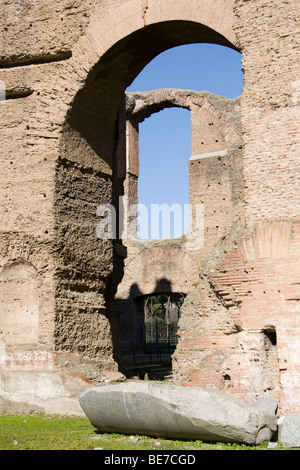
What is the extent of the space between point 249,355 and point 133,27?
4374mm

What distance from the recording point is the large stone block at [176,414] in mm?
5066

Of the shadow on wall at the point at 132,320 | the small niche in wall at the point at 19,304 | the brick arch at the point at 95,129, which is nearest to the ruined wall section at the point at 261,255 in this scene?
the brick arch at the point at 95,129

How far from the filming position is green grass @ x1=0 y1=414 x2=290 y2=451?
5.20 meters

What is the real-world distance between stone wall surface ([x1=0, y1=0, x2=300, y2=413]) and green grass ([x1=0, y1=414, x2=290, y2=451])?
79cm

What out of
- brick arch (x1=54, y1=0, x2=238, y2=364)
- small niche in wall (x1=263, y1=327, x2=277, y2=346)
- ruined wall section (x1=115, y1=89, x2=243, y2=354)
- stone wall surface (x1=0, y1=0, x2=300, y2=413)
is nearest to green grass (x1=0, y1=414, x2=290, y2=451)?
stone wall surface (x1=0, y1=0, x2=300, y2=413)

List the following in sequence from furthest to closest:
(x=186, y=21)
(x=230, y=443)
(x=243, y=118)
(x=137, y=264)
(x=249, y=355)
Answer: (x=137, y=264)
(x=186, y=21)
(x=243, y=118)
(x=249, y=355)
(x=230, y=443)

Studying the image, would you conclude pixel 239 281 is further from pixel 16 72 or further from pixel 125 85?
pixel 16 72

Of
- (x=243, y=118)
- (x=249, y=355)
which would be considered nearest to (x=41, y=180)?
(x=243, y=118)

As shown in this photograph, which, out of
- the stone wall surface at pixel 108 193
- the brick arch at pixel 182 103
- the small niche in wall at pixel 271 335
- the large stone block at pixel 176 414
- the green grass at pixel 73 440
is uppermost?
the brick arch at pixel 182 103

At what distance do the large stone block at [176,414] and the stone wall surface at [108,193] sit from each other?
A: 1.12 m

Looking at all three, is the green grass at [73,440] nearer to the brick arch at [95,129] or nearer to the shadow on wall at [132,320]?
the brick arch at [95,129]

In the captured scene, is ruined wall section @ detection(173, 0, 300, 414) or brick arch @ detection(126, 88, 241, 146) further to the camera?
brick arch @ detection(126, 88, 241, 146)

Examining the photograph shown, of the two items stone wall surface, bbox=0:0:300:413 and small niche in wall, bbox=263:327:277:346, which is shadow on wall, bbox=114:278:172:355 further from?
small niche in wall, bbox=263:327:277:346

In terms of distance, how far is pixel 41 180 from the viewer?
8023mm
